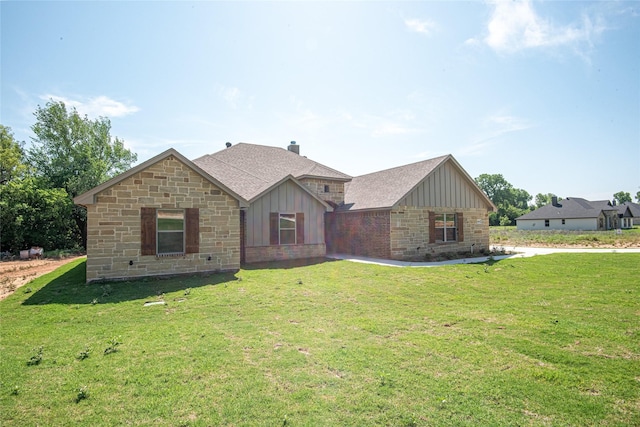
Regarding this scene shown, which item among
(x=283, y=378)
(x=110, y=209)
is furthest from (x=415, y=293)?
(x=110, y=209)

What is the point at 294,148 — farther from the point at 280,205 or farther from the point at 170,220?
the point at 170,220

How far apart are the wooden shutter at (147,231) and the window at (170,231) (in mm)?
260

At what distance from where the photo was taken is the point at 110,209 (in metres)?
10.1

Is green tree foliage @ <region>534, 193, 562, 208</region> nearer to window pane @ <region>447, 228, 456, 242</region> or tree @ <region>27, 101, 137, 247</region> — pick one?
window pane @ <region>447, 228, 456, 242</region>

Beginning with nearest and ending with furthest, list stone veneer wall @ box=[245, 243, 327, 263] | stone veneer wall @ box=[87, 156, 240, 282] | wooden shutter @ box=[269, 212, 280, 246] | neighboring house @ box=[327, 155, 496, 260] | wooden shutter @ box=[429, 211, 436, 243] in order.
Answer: stone veneer wall @ box=[87, 156, 240, 282]
stone veneer wall @ box=[245, 243, 327, 263]
wooden shutter @ box=[269, 212, 280, 246]
neighboring house @ box=[327, 155, 496, 260]
wooden shutter @ box=[429, 211, 436, 243]

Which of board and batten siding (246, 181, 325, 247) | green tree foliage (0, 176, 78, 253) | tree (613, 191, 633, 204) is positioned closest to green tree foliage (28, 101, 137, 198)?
green tree foliage (0, 176, 78, 253)

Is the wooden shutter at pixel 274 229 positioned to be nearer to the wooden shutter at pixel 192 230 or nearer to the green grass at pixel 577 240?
the wooden shutter at pixel 192 230

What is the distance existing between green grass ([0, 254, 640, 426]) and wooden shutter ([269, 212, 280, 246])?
6359 mm

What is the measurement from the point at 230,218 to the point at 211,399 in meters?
9.03

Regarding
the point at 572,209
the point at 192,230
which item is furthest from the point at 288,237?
the point at 572,209

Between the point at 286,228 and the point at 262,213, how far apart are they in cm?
149

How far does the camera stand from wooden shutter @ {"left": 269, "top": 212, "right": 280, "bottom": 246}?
1518 cm

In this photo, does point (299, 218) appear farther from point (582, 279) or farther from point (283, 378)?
point (283, 378)

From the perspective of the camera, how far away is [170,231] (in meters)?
11.2
